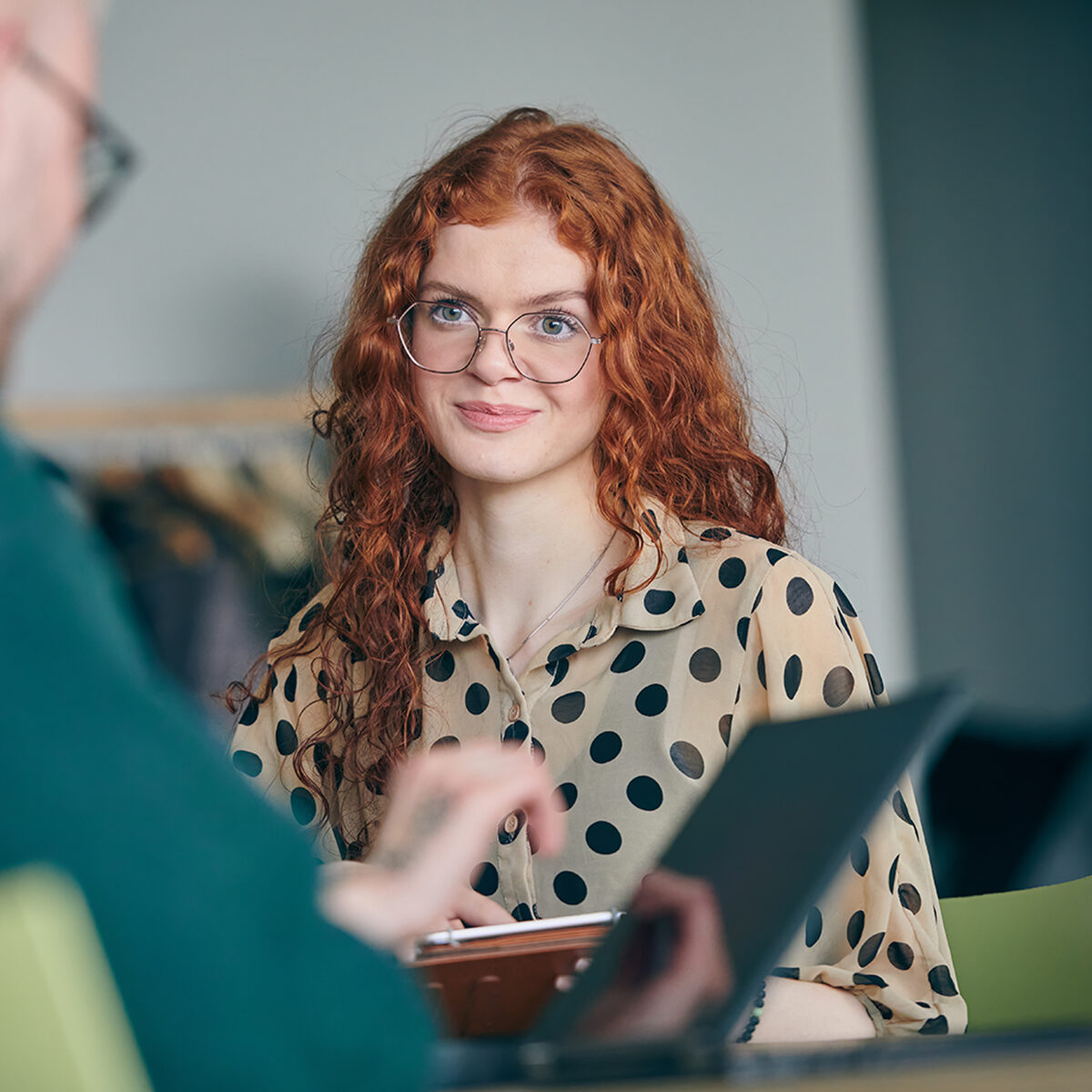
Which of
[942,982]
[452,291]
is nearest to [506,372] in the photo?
[452,291]

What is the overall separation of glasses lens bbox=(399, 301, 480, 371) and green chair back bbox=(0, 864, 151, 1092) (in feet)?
3.34

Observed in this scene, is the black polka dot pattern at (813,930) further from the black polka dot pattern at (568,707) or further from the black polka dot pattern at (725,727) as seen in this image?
the black polka dot pattern at (568,707)

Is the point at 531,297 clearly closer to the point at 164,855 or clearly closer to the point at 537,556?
the point at 537,556

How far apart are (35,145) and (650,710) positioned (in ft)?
2.93

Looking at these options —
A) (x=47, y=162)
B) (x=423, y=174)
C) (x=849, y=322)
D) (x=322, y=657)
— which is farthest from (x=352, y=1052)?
(x=849, y=322)

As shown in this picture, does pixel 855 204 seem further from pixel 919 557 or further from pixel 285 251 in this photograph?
pixel 285 251

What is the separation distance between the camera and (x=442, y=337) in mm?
1453

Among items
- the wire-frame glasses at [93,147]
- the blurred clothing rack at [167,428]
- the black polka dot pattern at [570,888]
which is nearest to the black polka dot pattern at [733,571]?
the black polka dot pattern at [570,888]

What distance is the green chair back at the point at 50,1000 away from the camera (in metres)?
0.45

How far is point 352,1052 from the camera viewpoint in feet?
1.64

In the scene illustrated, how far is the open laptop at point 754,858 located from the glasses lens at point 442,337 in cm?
75

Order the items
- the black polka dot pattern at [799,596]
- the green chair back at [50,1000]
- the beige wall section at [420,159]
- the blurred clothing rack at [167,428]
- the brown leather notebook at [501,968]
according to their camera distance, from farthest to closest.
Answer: the beige wall section at [420,159] → the blurred clothing rack at [167,428] → the black polka dot pattern at [799,596] → the brown leather notebook at [501,968] → the green chair back at [50,1000]

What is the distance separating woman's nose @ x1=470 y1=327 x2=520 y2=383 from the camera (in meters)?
1.40

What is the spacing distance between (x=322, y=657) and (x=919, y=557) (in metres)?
2.81
